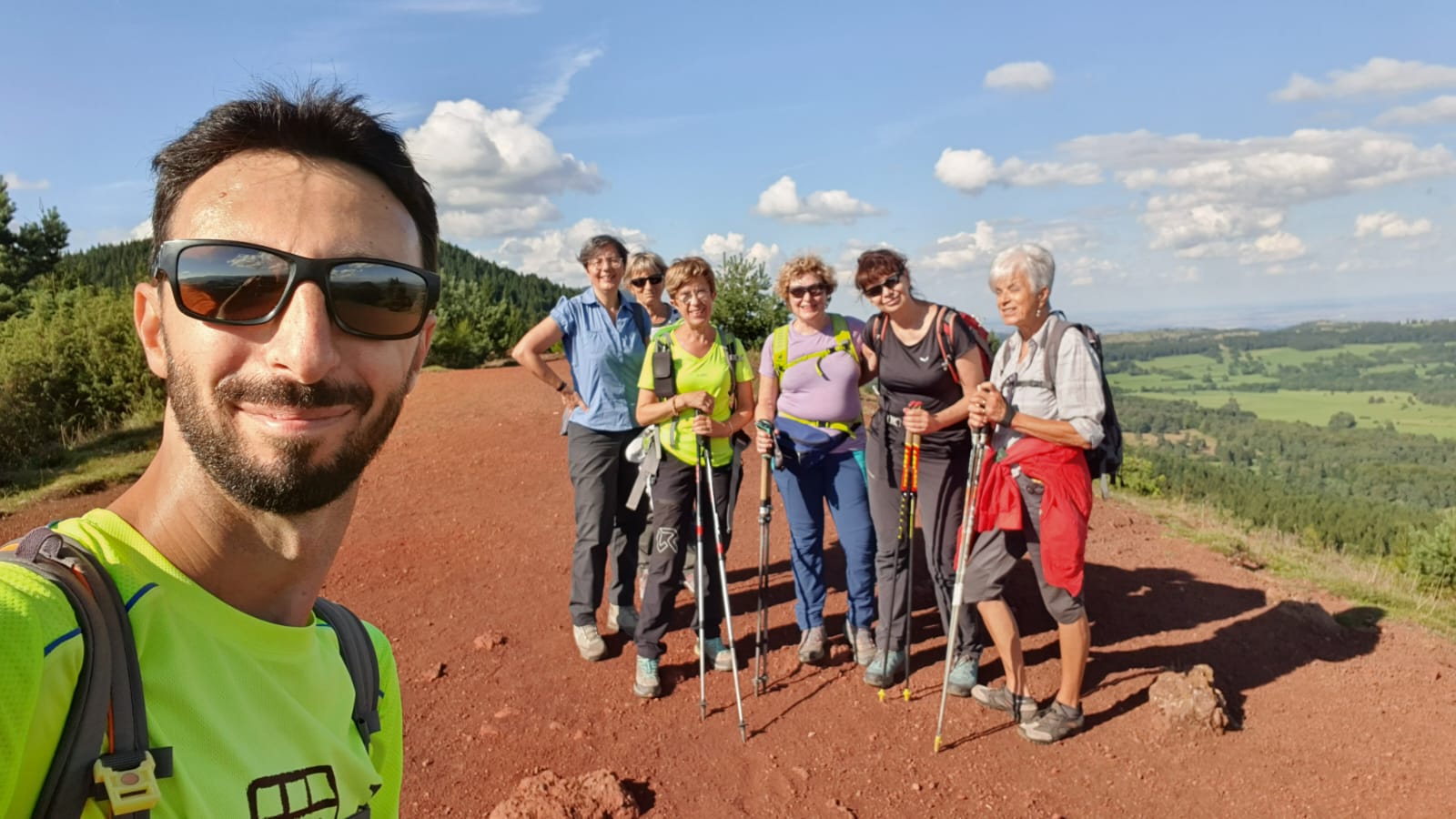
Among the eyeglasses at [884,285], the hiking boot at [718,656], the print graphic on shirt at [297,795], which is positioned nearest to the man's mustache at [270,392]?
the print graphic on shirt at [297,795]

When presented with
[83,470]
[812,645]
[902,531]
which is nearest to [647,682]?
[812,645]

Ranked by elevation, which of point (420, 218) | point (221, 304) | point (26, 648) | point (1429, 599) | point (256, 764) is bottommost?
point (1429, 599)

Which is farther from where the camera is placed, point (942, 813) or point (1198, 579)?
point (1198, 579)

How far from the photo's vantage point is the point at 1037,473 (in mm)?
3943

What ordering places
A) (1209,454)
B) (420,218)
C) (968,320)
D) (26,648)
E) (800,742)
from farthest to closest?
(1209,454) → (968,320) → (800,742) → (420,218) → (26,648)

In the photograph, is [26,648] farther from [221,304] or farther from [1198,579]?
A: [1198,579]

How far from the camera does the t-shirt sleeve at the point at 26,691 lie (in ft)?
2.45

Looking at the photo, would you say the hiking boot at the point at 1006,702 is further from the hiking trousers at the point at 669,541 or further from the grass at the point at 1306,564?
the grass at the point at 1306,564

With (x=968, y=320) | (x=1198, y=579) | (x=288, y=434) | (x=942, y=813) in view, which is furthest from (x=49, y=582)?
(x=1198, y=579)

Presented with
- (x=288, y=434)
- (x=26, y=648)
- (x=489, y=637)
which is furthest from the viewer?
A: (x=489, y=637)

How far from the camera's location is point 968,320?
14.6ft

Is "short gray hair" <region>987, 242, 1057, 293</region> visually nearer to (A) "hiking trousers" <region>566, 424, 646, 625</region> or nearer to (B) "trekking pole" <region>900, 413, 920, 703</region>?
(B) "trekking pole" <region>900, 413, 920, 703</region>

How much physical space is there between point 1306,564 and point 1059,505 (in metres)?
4.86

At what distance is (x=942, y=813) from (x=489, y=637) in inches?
121
